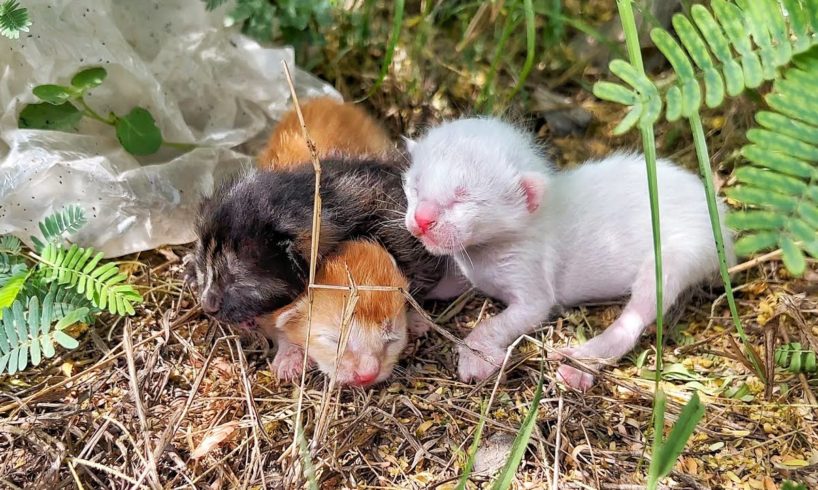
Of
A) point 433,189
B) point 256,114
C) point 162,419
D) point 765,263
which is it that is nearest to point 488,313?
point 433,189

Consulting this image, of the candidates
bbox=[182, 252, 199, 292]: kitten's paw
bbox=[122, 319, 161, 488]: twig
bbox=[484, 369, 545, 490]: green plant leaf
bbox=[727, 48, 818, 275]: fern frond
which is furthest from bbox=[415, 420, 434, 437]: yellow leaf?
bbox=[727, 48, 818, 275]: fern frond

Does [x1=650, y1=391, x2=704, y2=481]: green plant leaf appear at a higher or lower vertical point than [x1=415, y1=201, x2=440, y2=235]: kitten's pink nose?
higher

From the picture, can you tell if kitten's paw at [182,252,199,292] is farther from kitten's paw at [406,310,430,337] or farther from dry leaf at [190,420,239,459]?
kitten's paw at [406,310,430,337]

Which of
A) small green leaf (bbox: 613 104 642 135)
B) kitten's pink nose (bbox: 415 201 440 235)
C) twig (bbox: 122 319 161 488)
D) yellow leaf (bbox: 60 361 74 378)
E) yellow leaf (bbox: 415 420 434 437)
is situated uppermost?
small green leaf (bbox: 613 104 642 135)

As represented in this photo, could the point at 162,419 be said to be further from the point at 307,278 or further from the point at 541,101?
the point at 541,101

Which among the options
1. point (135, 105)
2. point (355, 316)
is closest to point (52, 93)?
point (135, 105)

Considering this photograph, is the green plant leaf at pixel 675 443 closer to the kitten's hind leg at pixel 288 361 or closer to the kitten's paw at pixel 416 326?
the kitten's paw at pixel 416 326
